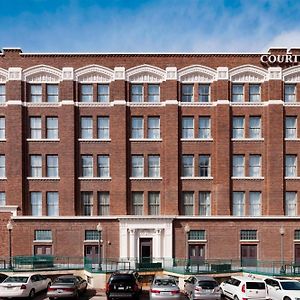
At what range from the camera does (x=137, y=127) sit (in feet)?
151

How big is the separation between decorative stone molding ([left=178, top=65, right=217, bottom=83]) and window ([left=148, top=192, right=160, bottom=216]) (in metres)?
11.6

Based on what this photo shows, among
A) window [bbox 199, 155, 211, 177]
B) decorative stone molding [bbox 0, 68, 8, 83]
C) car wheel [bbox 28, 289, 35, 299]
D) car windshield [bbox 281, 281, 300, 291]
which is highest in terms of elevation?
decorative stone molding [bbox 0, 68, 8, 83]

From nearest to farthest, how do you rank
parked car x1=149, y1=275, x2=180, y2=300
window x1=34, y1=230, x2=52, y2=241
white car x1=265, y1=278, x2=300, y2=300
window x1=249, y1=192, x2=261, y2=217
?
white car x1=265, y1=278, x2=300, y2=300 → parked car x1=149, y1=275, x2=180, y2=300 → window x1=34, y1=230, x2=52, y2=241 → window x1=249, y1=192, x2=261, y2=217

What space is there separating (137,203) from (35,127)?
41.0 feet

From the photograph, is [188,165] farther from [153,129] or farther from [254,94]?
[254,94]

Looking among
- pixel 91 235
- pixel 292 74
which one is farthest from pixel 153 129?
pixel 292 74

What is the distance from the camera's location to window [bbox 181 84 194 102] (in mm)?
46344

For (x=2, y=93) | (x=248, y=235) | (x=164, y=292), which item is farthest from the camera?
(x=2, y=93)

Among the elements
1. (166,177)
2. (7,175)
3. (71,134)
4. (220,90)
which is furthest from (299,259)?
(7,175)

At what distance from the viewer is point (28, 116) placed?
45781mm

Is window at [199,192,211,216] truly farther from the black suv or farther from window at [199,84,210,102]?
the black suv

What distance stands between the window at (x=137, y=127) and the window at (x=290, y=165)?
14.5 metres

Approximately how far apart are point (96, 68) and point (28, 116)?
26.7 feet

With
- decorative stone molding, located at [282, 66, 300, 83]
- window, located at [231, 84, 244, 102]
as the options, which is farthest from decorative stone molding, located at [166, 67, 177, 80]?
decorative stone molding, located at [282, 66, 300, 83]
